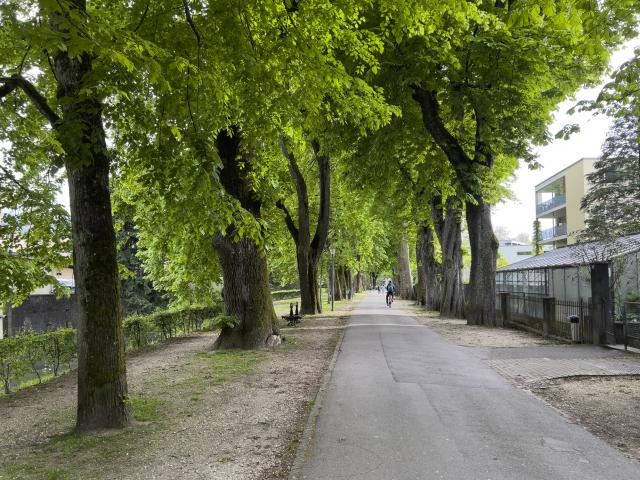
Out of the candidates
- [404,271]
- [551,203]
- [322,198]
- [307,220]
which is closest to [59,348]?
[307,220]

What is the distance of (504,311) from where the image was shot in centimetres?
2012

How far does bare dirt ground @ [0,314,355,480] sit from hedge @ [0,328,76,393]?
505mm

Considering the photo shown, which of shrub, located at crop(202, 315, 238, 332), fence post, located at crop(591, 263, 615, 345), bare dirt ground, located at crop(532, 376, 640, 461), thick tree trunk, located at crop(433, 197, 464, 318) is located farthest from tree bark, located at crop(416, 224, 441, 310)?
bare dirt ground, located at crop(532, 376, 640, 461)

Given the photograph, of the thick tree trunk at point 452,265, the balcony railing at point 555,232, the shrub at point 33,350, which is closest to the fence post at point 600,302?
the thick tree trunk at point 452,265

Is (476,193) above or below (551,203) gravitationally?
below

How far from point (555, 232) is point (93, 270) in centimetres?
5087

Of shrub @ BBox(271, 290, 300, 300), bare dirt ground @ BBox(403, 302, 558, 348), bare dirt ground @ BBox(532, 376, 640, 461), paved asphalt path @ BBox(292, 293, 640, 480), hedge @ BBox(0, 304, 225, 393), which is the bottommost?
shrub @ BBox(271, 290, 300, 300)

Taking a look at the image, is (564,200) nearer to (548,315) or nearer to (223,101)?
(548,315)

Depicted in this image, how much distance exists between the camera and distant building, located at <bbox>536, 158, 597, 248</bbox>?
1767 inches

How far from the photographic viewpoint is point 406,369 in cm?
1052

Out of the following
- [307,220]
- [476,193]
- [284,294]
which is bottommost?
[284,294]

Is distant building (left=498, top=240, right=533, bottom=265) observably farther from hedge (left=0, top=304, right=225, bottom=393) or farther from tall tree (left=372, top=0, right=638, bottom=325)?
hedge (left=0, top=304, right=225, bottom=393)

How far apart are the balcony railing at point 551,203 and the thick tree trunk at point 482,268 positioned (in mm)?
32588

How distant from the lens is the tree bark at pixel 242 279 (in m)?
13.5
